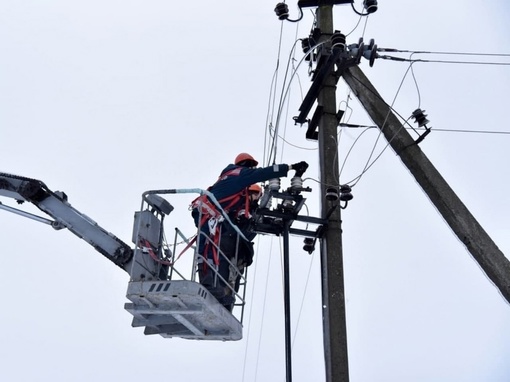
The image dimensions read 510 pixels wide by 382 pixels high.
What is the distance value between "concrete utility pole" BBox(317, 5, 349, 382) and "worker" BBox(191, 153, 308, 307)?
413 mm

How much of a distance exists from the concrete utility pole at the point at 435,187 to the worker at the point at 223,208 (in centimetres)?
130

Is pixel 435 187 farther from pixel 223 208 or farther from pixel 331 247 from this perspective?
pixel 223 208

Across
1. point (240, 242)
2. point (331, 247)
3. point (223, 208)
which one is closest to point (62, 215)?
point (223, 208)

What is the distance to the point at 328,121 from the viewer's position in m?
8.96

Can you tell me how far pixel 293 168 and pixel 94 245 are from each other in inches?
98.6

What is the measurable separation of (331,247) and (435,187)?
142cm

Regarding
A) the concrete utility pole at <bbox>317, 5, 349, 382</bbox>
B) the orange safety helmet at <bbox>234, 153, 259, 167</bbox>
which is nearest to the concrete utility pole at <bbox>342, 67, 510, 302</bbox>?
the concrete utility pole at <bbox>317, 5, 349, 382</bbox>

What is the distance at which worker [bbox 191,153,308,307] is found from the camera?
27.7 feet

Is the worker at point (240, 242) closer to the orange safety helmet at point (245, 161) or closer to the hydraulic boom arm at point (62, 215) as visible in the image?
the orange safety helmet at point (245, 161)

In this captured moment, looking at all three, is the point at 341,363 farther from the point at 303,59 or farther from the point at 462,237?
the point at 303,59

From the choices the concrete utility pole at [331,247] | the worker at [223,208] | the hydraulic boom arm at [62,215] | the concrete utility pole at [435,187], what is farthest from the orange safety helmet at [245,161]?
the hydraulic boom arm at [62,215]

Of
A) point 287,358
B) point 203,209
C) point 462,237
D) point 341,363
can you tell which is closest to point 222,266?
point 203,209

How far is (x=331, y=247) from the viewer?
8141mm

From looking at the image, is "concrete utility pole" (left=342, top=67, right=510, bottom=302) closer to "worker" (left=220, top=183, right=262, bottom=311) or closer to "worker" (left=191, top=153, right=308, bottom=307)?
"worker" (left=191, top=153, right=308, bottom=307)
